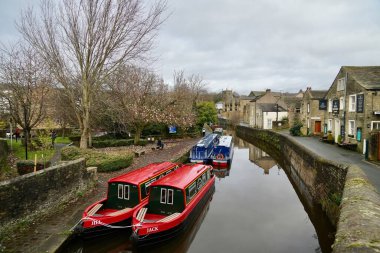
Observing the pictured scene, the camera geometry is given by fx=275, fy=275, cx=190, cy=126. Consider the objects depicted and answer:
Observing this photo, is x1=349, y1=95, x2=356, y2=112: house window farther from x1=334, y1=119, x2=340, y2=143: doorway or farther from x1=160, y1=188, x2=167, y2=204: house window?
x1=160, y1=188, x2=167, y2=204: house window

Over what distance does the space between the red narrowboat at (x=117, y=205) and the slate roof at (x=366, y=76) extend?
58.9 feet

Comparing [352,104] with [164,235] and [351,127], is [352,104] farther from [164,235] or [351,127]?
[164,235]

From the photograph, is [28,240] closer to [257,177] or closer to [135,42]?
[135,42]

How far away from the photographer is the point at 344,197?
7.14 meters

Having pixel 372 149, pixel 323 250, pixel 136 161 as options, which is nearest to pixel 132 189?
pixel 323 250

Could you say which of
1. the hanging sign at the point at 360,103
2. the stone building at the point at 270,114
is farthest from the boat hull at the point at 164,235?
the stone building at the point at 270,114

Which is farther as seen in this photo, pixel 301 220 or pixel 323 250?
pixel 301 220

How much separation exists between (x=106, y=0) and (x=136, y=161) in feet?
37.3

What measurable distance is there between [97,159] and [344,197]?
46.0 ft

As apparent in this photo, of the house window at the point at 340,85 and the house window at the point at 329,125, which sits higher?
the house window at the point at 340,85

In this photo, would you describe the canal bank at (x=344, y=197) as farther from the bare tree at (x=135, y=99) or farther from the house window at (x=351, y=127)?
the bare tree at (x=135, y=99)

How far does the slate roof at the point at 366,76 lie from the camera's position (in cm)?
2076

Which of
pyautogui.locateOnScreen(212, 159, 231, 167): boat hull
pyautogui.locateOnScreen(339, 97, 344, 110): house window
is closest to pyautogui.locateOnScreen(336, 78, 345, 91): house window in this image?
pyautogui.locateOnScreen(339, 97, 344, 110): house window

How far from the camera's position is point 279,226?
1255 centimetres
